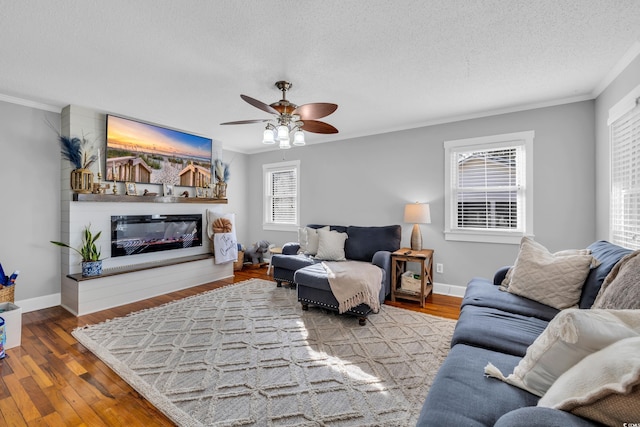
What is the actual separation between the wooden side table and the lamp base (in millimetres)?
100

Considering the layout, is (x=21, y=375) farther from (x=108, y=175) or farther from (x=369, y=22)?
(x=369, y=22)

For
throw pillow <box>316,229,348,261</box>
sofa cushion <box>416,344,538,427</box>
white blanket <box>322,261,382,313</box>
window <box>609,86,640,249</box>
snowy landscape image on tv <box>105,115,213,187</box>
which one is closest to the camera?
sofa cushion <box>416,344,538,427</box>

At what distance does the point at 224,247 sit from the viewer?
16.1 ft

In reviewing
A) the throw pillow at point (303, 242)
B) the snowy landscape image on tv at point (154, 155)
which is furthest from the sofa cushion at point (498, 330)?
the snowy landscape image on tv at point (154, 155)

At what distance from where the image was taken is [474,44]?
7.26 ft

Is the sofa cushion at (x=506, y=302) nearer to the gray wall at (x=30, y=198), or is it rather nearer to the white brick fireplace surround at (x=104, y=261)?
the white brick fireplace surround at (x=104, y=261)

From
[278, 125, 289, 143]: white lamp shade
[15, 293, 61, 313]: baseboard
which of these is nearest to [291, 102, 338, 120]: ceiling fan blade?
[278, 125, 289, 143]: white lamp shade

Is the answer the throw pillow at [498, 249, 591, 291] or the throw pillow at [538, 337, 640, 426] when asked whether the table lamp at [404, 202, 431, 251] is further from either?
the throw pillow at [538, 337, 640, 426]

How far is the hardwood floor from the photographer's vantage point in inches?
67.7

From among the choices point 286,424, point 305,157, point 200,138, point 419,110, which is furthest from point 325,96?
point 286,424

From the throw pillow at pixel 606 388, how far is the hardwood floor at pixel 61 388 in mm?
1967

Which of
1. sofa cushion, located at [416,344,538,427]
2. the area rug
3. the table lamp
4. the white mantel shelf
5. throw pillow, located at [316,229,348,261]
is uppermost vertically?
the white mantel shelf

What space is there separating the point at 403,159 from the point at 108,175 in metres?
4.16

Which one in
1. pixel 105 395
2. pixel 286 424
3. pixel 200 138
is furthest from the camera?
pixel 200 138
